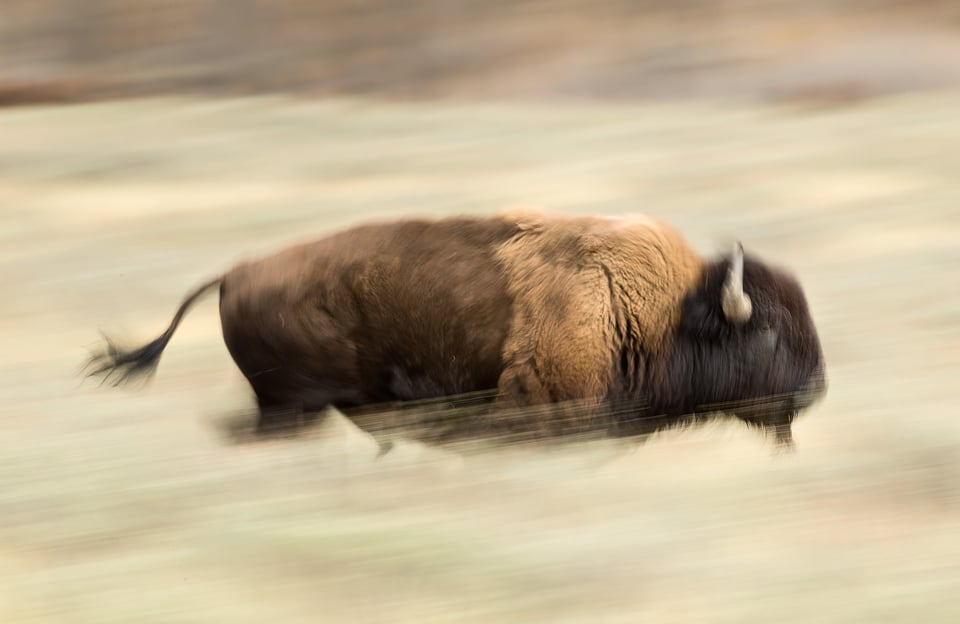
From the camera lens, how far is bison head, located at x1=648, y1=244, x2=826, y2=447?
175 inches

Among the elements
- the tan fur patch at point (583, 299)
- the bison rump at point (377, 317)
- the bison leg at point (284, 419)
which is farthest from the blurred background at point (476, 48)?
the bison leg at point (284, 419)

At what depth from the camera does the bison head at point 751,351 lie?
14.6 feet

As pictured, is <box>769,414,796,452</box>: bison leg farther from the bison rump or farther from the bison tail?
the bison tail

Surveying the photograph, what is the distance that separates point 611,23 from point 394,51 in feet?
7.36

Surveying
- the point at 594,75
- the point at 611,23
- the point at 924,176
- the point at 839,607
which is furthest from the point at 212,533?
the point at 611,23

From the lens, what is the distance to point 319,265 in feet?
14.4

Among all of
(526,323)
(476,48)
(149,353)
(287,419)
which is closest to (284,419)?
(287,419)

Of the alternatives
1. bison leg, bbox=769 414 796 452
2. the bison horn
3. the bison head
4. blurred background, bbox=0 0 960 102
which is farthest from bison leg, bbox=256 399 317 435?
blurred background, bbox=0 0 960 102

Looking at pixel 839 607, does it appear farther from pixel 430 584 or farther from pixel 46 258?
pixel 46 258

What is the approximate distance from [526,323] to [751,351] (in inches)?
31.8

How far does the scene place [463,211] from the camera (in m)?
8.94

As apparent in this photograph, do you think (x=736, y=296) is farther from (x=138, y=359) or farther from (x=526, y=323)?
(x=138, y=359)

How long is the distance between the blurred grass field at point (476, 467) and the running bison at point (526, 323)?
0.17m

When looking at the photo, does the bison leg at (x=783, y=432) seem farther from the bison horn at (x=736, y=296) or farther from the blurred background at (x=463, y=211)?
the bison horn at (x=736, y=296)
